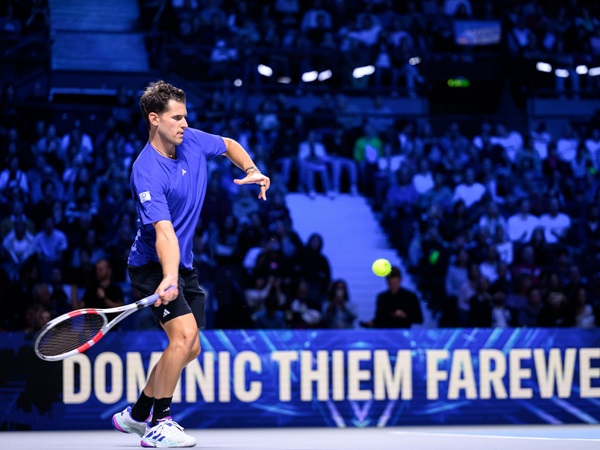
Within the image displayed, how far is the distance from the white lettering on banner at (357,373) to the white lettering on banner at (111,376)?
1.76 meters

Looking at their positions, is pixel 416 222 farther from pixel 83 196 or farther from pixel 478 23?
pixel 478 23

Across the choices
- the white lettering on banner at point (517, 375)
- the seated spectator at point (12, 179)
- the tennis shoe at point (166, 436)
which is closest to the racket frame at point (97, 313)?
the tennis shoe at point (166, 436)

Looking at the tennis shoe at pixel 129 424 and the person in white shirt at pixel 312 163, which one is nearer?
the tennis shoe at pixel 129 424

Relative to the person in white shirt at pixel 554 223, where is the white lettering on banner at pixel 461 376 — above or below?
above

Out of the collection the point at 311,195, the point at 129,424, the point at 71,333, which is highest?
the point at 71,333

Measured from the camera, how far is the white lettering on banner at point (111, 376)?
317 inches

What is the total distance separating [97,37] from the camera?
19.0 meters

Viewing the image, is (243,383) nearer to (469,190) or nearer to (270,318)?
(270,318)

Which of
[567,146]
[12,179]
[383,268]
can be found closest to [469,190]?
[567,146]

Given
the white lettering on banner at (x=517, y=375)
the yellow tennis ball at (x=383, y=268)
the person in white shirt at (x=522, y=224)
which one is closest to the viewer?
the white lettering on banner at (x=517, y=375)

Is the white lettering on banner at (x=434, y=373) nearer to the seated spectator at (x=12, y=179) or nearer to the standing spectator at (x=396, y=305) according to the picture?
the standing spectator at (x=396, y=305)

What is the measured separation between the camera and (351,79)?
1847 centimetres

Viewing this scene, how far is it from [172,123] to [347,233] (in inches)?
399

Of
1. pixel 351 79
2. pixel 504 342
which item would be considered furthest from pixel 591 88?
pixel 504 342
